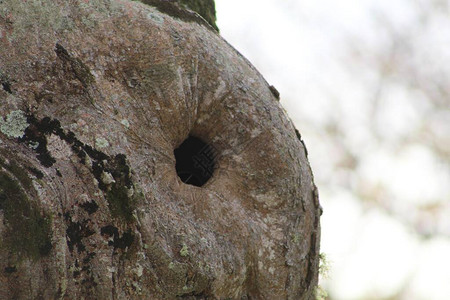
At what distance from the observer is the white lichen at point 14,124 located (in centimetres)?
204

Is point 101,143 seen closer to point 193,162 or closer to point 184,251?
point 184,251

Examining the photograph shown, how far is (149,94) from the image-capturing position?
2469 millimetres

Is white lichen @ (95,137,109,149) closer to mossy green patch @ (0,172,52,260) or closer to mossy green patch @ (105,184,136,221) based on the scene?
mossy green patch @ (105,184,136,221)

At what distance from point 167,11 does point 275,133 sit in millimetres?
792

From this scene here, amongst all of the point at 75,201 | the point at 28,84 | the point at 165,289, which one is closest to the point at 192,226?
the point at 165,289

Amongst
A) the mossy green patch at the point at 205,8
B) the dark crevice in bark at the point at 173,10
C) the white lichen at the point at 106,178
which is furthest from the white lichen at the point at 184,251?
the mossy green patch at the point at 205,8

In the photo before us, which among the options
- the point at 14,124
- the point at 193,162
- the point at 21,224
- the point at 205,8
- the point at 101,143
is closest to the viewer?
the point at 21,224

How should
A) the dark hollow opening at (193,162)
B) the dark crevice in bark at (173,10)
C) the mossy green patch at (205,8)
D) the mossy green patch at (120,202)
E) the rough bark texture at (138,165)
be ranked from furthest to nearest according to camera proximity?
1. the mossy green patch at (205,8)
2. the dark hollow opening at (193,162)
3. the dark crevice in bark at (173,10)
4. the mossy green patch at (120,202)
5. the rough bark texture at (138,165)

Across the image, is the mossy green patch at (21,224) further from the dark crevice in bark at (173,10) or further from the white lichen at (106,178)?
the dark crevice in bark at (173,10)

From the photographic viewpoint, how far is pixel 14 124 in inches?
81.4

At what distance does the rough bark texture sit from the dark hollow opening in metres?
0.10

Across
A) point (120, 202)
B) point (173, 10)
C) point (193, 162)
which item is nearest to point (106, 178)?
point (120, 202)

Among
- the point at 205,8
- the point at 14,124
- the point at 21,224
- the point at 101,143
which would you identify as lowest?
the point at 21,224

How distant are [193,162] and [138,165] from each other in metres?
0.65
